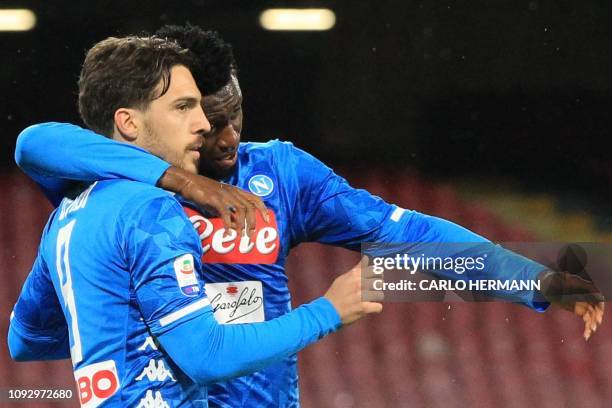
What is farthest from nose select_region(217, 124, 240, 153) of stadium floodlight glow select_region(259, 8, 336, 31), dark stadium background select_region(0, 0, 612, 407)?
stadium floodlight glow select_region(259, 8, 336, 31)

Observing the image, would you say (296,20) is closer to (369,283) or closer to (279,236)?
(279,236)

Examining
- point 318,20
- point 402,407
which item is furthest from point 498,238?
point 318,20

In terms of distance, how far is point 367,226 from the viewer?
242 cm

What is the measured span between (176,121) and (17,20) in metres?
4.53

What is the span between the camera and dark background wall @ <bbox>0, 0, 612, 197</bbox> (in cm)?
584

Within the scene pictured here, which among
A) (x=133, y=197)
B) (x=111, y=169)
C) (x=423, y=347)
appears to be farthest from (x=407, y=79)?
(x=133, y=197)

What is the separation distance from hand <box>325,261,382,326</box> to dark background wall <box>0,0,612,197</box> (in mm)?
4137

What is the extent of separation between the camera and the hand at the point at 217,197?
5.79ft

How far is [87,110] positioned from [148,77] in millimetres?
151

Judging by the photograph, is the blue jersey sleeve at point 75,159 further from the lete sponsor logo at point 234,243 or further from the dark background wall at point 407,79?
the dark background wall at point 407,79

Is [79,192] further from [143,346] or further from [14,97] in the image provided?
[14,97]

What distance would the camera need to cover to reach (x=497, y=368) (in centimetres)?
547

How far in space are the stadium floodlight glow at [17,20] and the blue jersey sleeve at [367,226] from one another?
156 inches

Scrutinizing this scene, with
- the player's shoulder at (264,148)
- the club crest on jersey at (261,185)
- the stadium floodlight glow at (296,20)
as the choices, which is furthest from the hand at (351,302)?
the stadium floodlight glow at (296,20)
